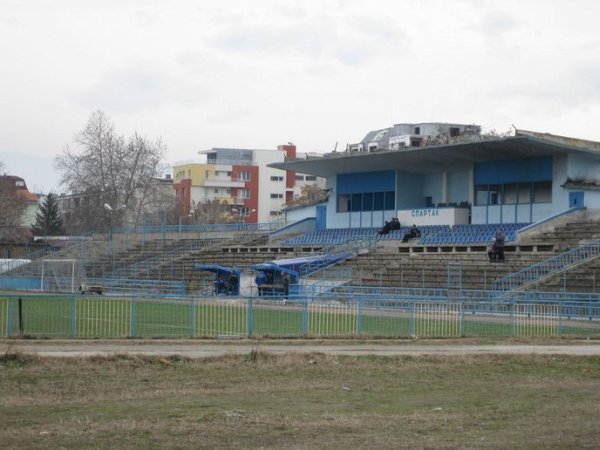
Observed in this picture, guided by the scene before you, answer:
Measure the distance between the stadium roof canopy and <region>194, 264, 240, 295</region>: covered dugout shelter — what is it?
44.3 ft

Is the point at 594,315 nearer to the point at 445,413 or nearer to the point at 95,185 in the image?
the point at 445,413

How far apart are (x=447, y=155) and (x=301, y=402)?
4748 centimetres

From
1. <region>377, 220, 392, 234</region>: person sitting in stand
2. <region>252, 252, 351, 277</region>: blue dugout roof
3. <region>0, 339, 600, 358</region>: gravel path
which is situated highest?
<region>377, 220, 392, 234</region>: person sitting in stand

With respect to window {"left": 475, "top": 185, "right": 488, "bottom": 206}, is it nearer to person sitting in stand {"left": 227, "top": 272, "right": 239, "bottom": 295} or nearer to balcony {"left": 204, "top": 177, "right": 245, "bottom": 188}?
person sitting in stand {"left": 227, "top": 272, "right": 239, "bottom": 295}

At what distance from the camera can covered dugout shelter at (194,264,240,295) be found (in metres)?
58.0

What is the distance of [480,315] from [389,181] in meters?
34.9

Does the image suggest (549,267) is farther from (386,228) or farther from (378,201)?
(378,201)

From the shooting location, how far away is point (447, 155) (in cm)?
6519

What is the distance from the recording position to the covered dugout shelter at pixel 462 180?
6012 centimetres

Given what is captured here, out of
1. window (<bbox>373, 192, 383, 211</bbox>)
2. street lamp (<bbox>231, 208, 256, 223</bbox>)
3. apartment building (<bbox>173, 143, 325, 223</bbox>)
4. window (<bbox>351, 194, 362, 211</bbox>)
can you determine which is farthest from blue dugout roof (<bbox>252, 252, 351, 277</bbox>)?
apartment building (<bbox>173, 143, 325, 223</bbox>)

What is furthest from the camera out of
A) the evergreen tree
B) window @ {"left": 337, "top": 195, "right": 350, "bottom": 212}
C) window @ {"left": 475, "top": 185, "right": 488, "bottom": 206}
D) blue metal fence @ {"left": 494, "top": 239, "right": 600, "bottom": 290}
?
the evergreen tree

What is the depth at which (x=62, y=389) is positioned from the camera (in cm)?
2014

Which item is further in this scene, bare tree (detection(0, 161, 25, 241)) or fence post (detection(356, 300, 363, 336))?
bare tree (detection(0, 161, 25, 241))

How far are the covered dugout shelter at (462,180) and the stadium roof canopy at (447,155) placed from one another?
59 millimetres
